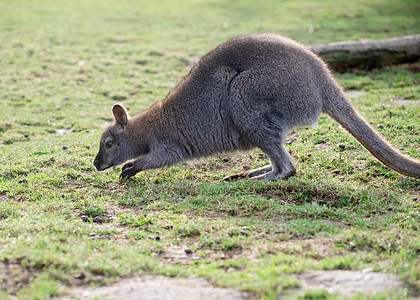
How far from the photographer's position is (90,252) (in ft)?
13.2

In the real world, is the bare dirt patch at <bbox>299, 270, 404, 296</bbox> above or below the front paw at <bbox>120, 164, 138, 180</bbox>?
below

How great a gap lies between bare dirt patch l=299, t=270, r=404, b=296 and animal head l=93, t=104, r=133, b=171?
3374 millimetres

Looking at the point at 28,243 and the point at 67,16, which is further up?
the point at 67,16

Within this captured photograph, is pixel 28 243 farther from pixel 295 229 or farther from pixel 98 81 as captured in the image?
pixel 98 81

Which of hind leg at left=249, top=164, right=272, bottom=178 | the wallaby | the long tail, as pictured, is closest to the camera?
the long tail

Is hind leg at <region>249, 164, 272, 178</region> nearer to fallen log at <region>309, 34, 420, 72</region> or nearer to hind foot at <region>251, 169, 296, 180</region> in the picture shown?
hind foot at <region>251, 169, 296, 180</region>

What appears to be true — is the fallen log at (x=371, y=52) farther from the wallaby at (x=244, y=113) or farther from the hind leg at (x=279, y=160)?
the hind leg at (x=279, y=160)

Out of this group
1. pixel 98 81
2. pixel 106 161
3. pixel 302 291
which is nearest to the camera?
pixel 302 291

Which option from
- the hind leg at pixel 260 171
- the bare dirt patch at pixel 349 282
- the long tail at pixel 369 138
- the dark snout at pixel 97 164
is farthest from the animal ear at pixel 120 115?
the bare dirt patch at pixel 349 282

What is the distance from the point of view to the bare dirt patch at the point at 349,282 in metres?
3.38

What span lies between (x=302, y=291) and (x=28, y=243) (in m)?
2.24

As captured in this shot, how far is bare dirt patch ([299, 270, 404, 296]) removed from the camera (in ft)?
11.1

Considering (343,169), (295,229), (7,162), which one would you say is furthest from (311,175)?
(7,162)

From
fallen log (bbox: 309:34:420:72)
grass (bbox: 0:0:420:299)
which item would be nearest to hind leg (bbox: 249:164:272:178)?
grass (bbox: 0:0:420:299)
